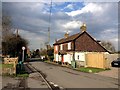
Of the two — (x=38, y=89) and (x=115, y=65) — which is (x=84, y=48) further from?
(x=38, y=89)

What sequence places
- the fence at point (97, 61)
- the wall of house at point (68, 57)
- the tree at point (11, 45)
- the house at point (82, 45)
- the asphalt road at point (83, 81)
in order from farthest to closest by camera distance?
the tree at point (11, 45), the house at point (82, 45), the wall of house at point (68, 57), the fence at point (97, 61), the asphalt road at point (83, 81)

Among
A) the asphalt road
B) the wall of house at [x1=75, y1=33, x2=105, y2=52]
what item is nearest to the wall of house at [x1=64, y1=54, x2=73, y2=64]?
the wall of house at [x1=75, y1=33, x2=105, y2=52]

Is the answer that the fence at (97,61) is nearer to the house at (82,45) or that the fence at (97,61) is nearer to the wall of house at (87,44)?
the house at (82,45)

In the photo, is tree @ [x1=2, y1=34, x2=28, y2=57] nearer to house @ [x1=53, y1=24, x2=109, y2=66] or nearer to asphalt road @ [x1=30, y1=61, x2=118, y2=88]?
house @ [x1=53, y1=24, x2=109, y2=66]

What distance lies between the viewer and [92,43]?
53.8 metres

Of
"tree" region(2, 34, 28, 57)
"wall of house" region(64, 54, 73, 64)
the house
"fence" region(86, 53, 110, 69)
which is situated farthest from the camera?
"tree" region(2, 34, 28, 57)

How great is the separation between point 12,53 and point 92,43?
1991 cm

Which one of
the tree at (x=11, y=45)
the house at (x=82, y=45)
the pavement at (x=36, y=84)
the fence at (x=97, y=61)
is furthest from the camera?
the tree at (x=11, y=45)

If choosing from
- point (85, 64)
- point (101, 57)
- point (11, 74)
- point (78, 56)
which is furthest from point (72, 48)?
point (11, 74)

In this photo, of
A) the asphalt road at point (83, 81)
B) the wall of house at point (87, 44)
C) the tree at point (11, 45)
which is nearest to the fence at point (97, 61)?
the asphalt road at point (83, 81)

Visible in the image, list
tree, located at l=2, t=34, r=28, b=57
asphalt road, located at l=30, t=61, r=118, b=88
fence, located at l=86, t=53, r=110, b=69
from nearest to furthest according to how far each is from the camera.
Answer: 1. asphalt road, located at l=30, t=61, r=118, b=88
2. fence, located at l=86, t=53, r=110, b=69
3. tree, located at l=2, t=34, r=28, b=57

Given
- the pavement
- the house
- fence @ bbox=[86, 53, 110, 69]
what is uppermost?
the house

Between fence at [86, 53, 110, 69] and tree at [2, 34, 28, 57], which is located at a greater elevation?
tree at [2, 34, 28, 57]

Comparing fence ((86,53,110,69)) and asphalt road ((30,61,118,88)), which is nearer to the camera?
asphalt road ((30,61,118,88))
